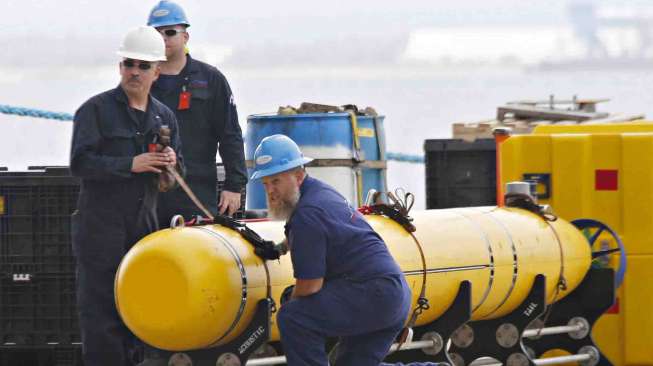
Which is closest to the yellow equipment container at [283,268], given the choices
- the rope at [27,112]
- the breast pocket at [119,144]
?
the breast pocket at [119,144]

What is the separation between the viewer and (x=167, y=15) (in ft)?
31.5

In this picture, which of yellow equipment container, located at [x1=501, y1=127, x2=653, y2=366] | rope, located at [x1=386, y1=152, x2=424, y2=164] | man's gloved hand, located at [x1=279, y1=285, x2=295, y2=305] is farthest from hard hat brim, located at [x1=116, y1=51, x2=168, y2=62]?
rope, located at [x1=386, y1=152, x2=424, y2=164]

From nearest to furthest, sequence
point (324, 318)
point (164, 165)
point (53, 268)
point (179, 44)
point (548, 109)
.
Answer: point (324, 318) < point (164, 165) < point (179, 44) < point (53, 268) < point (548, 109)

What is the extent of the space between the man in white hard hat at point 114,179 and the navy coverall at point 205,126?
0.79 m

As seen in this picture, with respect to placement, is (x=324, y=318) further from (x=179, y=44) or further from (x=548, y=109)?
(x=548, y=109)

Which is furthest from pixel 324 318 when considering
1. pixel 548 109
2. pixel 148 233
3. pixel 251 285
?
pixel 548 109

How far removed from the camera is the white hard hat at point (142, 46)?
28.6ft

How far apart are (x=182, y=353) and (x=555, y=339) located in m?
3.05

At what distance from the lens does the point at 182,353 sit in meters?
8.49

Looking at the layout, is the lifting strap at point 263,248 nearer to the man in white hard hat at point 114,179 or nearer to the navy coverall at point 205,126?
the man in white hard hat at point 114,179

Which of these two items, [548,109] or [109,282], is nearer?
[109,282]

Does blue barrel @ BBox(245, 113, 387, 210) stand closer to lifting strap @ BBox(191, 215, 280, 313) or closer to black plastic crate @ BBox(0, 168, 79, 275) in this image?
black plastic crate @ BBox(0, 168, 79, 275)

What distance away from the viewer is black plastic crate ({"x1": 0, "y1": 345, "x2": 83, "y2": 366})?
416 inches

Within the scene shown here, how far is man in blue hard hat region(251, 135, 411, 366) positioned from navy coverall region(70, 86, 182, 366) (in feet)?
2.68
